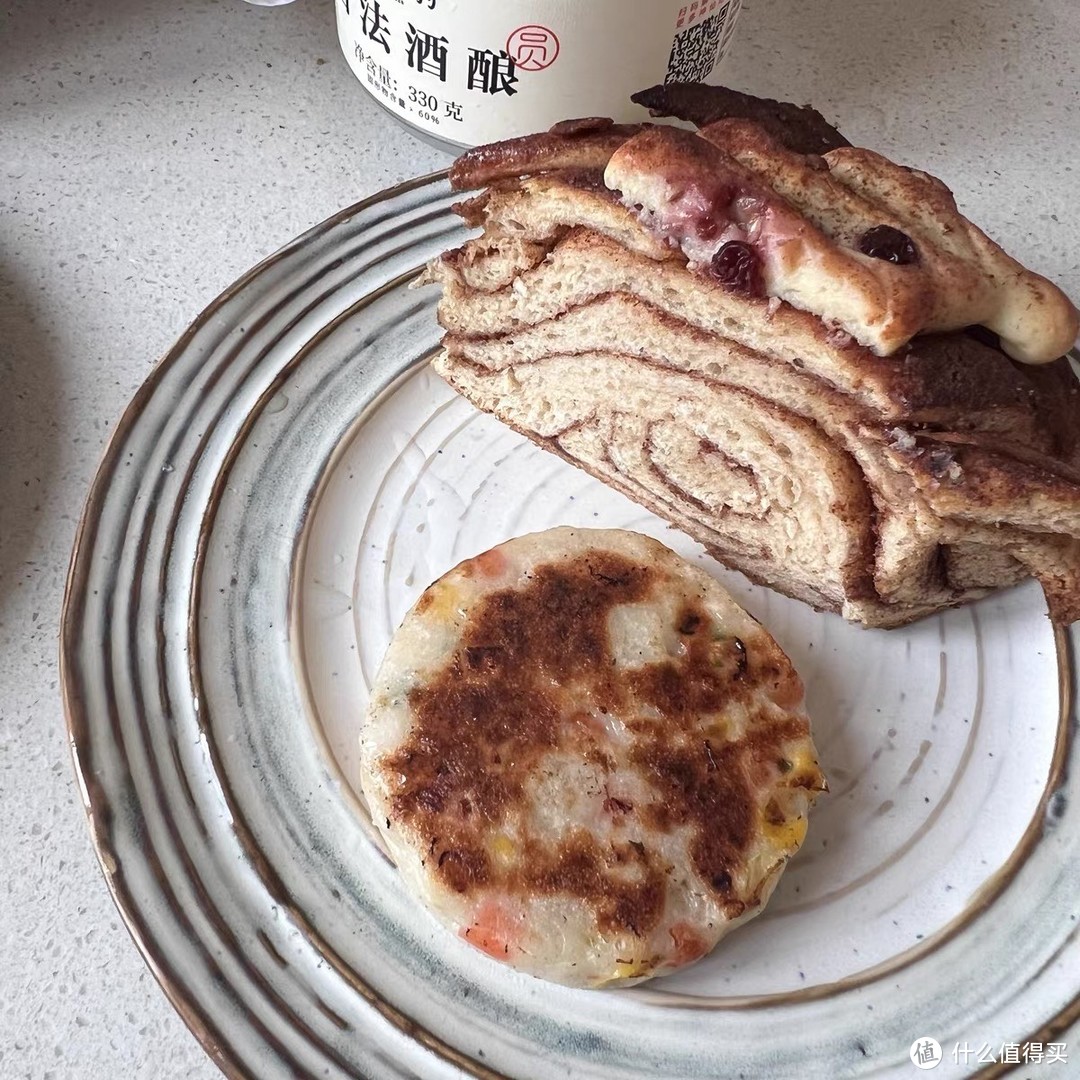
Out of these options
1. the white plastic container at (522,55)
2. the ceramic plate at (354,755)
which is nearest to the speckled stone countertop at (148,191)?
the ceramic plate at (354,755)

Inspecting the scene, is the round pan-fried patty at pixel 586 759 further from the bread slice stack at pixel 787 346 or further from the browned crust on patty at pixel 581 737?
the bread slice stack at pixel 787 346

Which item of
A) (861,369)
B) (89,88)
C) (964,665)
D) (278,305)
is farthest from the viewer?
(89,88)

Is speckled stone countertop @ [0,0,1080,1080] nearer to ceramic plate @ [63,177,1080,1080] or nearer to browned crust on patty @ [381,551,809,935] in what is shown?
ceramic plate @ [63,177,1080,1080]

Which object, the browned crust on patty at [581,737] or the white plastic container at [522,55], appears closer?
the browned crust on patty at [581,737]

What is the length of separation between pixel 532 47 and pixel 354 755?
0.88 meters

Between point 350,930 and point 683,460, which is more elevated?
point 683,460

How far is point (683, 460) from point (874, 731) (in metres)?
0.39

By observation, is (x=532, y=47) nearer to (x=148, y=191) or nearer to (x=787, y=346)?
(x=787, y=346)

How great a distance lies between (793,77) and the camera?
185 cm

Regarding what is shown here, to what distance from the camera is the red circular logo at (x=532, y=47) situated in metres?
1.29

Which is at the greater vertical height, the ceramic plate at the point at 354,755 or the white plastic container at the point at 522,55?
the white plastic container at the point at 522,55

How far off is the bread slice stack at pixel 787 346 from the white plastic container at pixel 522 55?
0.51 feet

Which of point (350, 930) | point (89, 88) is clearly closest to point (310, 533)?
point (350, 930)

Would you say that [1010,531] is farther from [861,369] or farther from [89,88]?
[89,88]
